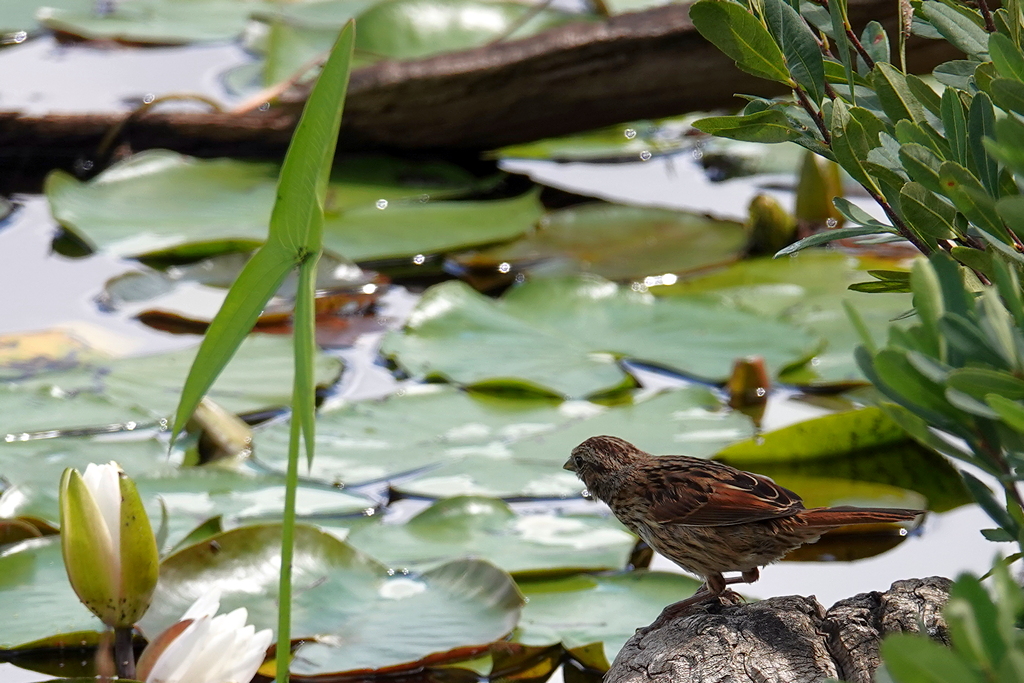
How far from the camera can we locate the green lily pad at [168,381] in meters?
2.85

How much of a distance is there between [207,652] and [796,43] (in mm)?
1124

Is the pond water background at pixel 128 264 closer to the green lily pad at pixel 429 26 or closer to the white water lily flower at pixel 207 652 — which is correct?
the white water lily flower at pixel 207 652

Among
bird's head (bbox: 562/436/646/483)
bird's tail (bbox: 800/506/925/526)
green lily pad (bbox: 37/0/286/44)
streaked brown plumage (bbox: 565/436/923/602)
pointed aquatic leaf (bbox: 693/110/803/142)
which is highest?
pointed aquatic leaf (bbox: 693/110/803/142)

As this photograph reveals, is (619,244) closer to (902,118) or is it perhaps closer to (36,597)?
(36,597)

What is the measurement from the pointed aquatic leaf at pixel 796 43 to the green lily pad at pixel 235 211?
2521mm

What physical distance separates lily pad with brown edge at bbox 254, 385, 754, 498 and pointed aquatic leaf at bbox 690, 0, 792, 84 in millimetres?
1473

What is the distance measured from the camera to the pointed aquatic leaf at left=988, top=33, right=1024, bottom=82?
3.22 feet

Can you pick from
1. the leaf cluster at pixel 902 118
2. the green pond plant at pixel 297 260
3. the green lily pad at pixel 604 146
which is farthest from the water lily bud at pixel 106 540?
the green lily pad at pixel 604 146

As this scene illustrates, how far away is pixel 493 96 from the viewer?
14.2ft

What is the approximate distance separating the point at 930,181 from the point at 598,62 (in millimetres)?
3326

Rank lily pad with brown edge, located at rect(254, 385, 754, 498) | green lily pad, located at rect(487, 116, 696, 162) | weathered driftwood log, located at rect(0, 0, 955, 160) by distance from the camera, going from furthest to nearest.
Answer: green lily pad, located at rect(487, 116, 696, 162)
weathered driftwood log, located at rect(0, 0, 955, 160)
lily pad with brown edge, located at rect(254, 385, 754, 498)

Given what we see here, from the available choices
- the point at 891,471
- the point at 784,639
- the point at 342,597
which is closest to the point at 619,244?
the point at 891,471

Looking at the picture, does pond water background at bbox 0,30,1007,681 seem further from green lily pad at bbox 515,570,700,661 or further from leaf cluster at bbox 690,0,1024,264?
leaf cluster at bbox 690,0,1024,264

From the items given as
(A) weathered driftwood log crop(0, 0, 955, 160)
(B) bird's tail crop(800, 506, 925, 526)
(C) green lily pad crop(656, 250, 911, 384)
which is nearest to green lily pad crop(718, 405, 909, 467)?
(C) green lily pad crop(656, 250, 911, 384)
